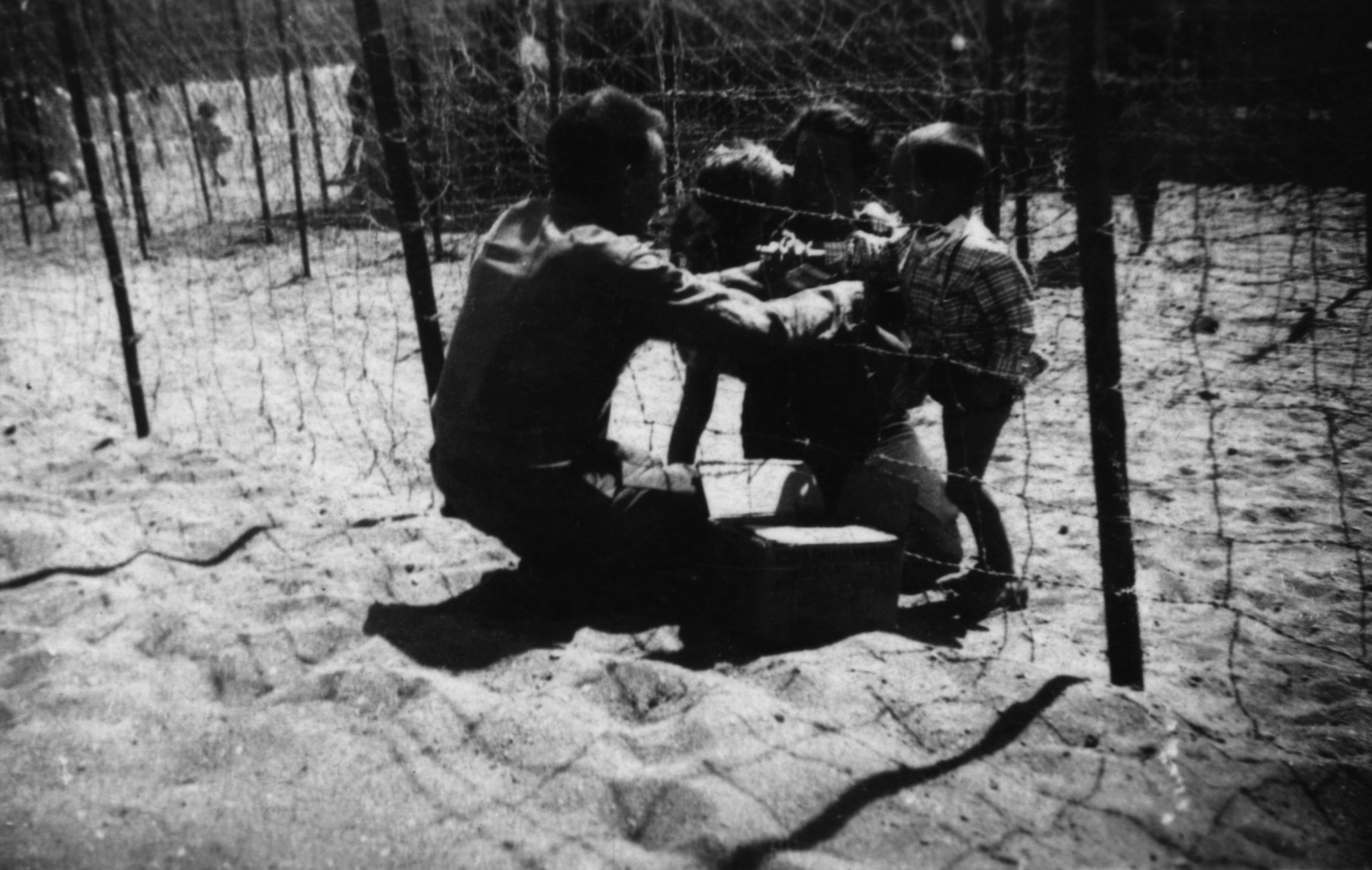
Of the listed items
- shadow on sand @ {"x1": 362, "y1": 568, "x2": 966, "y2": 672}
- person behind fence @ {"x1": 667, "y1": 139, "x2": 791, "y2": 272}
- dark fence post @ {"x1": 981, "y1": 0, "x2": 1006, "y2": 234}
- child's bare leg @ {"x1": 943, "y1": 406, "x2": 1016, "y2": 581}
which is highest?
dark fence post @ {"x1": 981, "y1": 0, "x2": 1006, "y2": 234}

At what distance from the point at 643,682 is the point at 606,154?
133 centimetres

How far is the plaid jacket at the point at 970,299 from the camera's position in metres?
Result: 2.77

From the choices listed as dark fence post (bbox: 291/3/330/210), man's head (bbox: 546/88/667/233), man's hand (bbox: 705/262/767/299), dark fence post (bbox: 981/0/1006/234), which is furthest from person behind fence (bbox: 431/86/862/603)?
dark fence post (bbox: 291/3/330/210)

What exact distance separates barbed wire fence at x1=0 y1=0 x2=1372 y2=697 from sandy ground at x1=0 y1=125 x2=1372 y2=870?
0.13 ft

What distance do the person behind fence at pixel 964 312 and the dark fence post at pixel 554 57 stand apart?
3.00m

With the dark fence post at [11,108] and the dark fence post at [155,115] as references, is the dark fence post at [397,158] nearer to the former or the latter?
the dark fence post at [155,115]

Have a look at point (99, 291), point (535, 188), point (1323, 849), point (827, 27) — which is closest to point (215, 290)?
point (99, 291)

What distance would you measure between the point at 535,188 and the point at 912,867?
3.60 meters

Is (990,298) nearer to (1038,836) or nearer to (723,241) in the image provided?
(723,241)

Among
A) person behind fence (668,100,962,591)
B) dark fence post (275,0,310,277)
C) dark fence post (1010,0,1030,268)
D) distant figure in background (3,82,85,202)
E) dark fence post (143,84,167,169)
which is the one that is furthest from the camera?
distant figure in background (3,82,85,202)

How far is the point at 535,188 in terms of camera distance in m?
4.63

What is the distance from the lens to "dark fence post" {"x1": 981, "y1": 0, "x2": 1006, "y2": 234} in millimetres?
4602

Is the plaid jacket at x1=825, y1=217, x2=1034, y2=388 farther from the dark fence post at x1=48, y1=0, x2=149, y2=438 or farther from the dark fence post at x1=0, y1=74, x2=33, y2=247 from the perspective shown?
the dark fence post at x1=0, y1=74, x2=33, y2=247

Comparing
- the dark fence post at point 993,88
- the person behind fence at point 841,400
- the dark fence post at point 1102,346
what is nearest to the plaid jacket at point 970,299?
the person behind fence at point 841,400
